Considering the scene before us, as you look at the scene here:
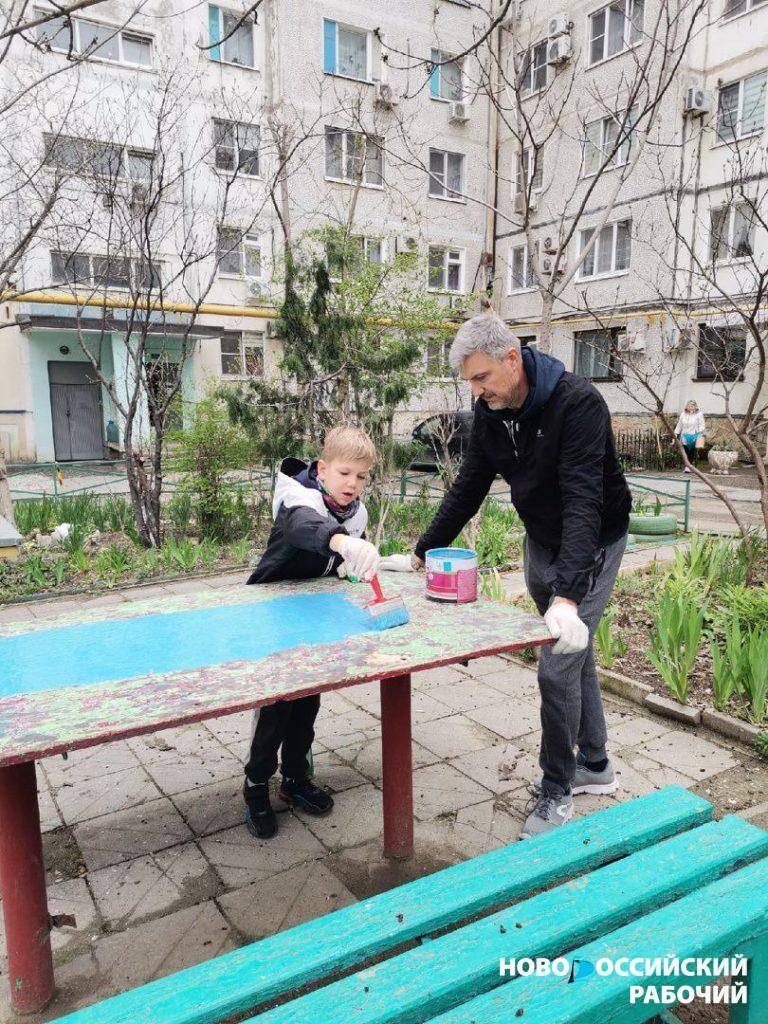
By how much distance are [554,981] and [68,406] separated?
19.9m

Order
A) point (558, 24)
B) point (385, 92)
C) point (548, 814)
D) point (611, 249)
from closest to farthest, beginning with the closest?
point (548, 814), point (385, 92), point (558, 24), point (611, 249)

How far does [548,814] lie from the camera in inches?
101

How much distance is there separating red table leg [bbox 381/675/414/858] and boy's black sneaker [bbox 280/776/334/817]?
0.38 metres

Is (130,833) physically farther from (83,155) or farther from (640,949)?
(83,155)

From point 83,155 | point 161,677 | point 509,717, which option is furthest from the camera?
point 83,155

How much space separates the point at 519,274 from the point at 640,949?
2207cm

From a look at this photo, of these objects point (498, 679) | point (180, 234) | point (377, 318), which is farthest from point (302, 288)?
point (180, 234)

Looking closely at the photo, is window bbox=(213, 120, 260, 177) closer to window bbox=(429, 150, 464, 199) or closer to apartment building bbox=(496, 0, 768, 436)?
window bbox=(429, 150, 464, 199)

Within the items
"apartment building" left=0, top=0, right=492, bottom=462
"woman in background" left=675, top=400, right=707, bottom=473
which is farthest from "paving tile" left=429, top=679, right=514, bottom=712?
"woman in background" left=675, top=400, right=707, bottom=473

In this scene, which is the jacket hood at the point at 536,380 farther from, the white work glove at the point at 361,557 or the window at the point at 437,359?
the window at the point at 437,359

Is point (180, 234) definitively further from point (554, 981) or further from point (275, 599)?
point (554, 981)

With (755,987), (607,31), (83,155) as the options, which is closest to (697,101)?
(607,31)

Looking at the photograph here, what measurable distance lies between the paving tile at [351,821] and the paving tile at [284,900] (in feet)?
0.56

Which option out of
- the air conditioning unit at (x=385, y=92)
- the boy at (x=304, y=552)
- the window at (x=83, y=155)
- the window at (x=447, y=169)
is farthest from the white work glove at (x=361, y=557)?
the window at (x=447, y=169)
